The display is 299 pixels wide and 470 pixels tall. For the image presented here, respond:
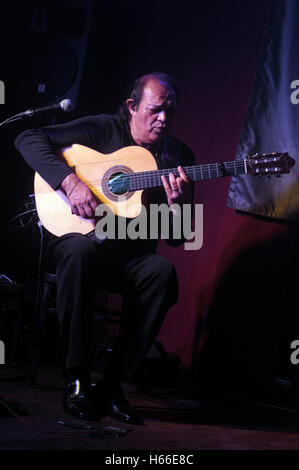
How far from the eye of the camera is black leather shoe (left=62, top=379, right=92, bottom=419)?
1.91 m

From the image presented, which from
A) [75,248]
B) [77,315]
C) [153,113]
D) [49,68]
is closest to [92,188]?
[75,248]

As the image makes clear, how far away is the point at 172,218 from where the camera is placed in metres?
2.30

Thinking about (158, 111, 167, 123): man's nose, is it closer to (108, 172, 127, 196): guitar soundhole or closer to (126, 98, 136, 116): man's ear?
(126, 98, 136, 116): man's ear

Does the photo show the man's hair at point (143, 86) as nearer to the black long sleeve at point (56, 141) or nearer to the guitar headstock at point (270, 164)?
the black long sleeve at point (56, 141)

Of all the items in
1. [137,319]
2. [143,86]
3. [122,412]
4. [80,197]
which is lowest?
[122,412]

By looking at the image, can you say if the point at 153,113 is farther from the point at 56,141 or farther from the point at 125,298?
the point at 125,298

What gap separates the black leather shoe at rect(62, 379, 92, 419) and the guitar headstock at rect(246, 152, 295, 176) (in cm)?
111

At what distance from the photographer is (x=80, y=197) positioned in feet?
7.11

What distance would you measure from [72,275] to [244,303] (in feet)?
3.95

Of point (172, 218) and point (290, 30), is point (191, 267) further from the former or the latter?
point (290, 30)

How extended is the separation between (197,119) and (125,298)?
5.45 feet

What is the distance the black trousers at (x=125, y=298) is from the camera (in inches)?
77.9
